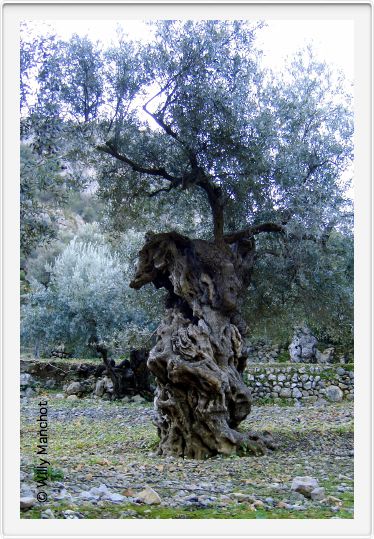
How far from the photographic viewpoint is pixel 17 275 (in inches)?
297

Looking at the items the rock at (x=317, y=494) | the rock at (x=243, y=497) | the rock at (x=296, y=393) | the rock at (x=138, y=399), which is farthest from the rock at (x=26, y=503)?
the rock at (x=296, y=393)

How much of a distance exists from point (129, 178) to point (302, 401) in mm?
10361

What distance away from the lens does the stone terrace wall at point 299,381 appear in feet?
67.0

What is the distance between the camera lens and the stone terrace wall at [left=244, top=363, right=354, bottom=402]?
67.0 ft

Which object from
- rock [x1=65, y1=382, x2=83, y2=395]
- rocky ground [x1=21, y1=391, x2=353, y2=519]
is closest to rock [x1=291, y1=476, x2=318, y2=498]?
rocky ground [x1=21, y1=391, x2=353, y2=519]

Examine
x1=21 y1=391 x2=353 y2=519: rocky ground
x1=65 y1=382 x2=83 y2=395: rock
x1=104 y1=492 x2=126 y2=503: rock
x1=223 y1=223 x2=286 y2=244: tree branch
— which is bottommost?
x1=65 y1=382 x2=83 y2=395: rock

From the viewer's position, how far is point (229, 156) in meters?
11.1

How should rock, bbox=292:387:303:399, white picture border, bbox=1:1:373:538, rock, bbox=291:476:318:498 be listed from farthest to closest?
rock, bbox=292:387:303:399 < rock, bbox=291:476:318:498 < white picture border, bbox=1:1:373:538

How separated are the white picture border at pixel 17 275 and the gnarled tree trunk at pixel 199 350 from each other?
9.92ft

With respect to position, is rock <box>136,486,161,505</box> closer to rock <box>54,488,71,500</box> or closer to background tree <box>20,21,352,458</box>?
rock <box>54,488,71,500</box>

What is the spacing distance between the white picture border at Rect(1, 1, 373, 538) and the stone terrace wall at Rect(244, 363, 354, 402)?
1278cm

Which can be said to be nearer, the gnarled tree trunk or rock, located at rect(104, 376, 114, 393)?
the gnarled tree trunk
